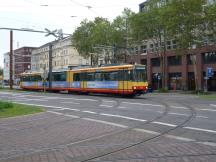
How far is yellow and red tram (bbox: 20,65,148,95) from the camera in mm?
38312

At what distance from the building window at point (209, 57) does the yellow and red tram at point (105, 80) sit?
23348 millimetres

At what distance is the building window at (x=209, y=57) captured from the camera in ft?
211

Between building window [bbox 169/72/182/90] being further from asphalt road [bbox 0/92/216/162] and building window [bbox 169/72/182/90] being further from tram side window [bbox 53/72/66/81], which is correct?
asphalt road [bbox 0/92/216/162]

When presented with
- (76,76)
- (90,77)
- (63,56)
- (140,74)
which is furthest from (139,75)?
(63,56)

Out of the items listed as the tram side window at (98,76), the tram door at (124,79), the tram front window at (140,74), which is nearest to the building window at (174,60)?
the tram side window at (98,76)

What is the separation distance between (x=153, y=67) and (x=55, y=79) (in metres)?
27.1

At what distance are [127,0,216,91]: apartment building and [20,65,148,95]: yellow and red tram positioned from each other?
15592 mm

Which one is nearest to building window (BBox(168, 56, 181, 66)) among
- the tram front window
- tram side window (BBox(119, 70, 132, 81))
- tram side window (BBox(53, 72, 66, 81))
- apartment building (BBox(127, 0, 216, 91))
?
apartment building (BBox(127, 0, 216, 91))

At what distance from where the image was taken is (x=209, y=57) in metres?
65.1

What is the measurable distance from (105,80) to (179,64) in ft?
105

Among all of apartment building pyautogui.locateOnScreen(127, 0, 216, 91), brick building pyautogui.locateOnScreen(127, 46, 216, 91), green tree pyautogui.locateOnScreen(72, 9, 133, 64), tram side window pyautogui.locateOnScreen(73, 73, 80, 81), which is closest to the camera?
tram side window pyautogui.locateOnScreen(73, 73, 80, 81)

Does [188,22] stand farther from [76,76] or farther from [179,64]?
[179,64]

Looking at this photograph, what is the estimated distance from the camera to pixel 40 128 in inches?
592

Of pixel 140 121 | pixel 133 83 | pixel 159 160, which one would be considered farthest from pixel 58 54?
pixel 159 160
